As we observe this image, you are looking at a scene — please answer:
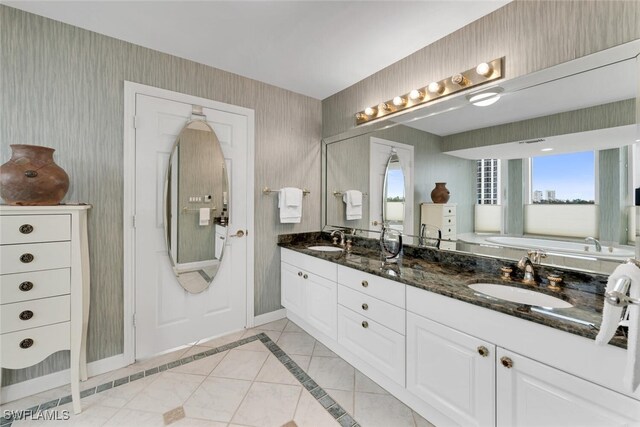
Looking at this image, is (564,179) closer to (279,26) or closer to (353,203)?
(353,203)

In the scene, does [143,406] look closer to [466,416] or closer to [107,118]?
Answer: [466,416]

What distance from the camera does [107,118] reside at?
72.1 inches

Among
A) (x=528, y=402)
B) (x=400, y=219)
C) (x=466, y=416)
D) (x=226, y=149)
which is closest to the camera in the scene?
(x=528, y=402)

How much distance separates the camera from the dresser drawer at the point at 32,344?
1.38 meters

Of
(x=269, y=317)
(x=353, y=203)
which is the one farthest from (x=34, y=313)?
(x=353, y=203)

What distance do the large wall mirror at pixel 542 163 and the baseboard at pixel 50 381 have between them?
2372 millimetres

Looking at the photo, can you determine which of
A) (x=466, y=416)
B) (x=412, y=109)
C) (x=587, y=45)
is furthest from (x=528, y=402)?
(x=412, y=109)

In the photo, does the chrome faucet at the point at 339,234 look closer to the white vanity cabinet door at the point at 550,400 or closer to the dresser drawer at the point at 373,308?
the dresser drawer at the point at 373,308

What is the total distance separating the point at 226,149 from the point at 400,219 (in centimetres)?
163

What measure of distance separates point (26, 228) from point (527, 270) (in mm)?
2689

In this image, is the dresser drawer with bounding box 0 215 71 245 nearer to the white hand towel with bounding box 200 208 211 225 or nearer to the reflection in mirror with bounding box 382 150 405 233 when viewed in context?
the white hand towel with bounding box 200 208 211 225

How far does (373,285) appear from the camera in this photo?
1669mm

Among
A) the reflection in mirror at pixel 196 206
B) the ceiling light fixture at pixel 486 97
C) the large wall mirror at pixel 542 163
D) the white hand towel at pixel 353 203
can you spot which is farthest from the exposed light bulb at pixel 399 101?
the reflection in mirror at pixel 196 206

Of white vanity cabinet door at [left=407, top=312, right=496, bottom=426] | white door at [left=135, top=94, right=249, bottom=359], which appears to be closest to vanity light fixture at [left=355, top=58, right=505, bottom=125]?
white door at [left=135, top=94, right=249, bottom=359]
